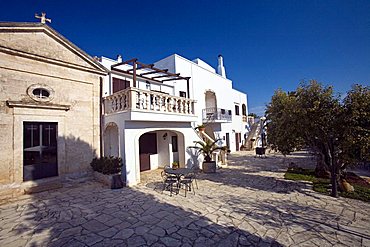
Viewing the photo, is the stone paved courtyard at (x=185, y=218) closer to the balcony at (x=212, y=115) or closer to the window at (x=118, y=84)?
the window at (x=118, y=84)

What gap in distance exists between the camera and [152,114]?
8.78 meters

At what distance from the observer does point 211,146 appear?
432 inches

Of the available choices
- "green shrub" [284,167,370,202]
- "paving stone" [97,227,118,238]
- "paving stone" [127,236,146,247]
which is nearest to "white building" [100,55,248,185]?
"paving stone" [97,227,118,238]

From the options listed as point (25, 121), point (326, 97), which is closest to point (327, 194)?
point (326, 97)

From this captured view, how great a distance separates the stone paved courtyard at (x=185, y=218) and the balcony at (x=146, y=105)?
11.5ft

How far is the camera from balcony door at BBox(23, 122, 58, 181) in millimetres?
7418

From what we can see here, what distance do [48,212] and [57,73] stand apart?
6134 millimetres

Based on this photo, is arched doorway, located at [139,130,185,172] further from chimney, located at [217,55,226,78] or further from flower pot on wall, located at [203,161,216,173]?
chimney, located at [217,55,226,78]

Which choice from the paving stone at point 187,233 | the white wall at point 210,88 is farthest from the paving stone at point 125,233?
the white wall at point 210,88

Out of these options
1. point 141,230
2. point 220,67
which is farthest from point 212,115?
point 141,230

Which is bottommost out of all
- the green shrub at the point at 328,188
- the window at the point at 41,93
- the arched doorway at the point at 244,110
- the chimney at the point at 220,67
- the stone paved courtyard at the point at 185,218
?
the green shrub at the point at 328,188

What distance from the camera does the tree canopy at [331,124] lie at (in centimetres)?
597

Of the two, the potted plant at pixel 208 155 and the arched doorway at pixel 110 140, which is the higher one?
the arched doorway at pixel 110 140

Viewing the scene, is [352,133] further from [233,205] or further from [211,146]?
[211,146]
